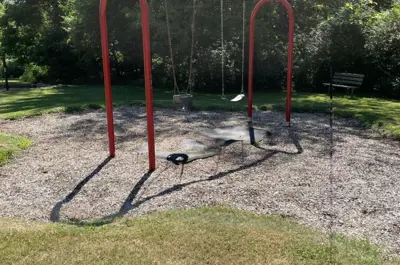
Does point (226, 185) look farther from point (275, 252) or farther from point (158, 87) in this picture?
point (158, 87)

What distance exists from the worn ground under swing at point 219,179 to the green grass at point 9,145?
174 mm

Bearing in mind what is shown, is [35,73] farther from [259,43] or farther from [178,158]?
[178,158]

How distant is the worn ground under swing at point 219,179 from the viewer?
3893 mm

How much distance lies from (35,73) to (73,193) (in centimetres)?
2451

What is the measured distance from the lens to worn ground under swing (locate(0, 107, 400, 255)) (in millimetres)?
3893

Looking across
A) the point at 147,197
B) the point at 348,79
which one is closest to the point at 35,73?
the point at 348,79

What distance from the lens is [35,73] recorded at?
88.1 feet

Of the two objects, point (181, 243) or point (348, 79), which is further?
point (348, 79)

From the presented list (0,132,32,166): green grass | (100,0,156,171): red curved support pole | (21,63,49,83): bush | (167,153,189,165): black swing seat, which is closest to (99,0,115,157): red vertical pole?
(100,0,156,171): red curved support pole

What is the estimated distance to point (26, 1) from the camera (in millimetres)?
24328

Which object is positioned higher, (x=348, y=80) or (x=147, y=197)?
(x=348, y=80)

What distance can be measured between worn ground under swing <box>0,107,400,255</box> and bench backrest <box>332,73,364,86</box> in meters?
5.29

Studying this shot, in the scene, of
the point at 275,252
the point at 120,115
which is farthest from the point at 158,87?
the point at 275,252

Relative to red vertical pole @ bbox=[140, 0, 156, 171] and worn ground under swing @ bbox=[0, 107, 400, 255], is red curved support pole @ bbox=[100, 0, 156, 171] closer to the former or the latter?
red vertical pole @ bbox=[140, 0, 156, 171]
